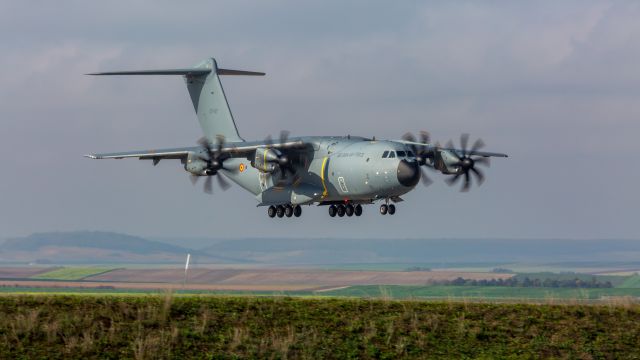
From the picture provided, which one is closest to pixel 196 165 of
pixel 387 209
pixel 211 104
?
pixel 211 104

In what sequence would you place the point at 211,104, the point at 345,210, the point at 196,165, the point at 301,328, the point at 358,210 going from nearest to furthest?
the point at 301,328 < the point at 196,165 < the point at 358,210 < the point at 345,210 < the point at 211,104

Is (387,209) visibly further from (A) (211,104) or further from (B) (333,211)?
(A) (211,104)

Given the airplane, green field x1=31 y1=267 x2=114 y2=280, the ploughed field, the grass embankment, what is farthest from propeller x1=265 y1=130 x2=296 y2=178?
green field x1=31 y1=267 x2=114 y2=280

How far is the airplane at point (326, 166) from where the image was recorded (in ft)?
160

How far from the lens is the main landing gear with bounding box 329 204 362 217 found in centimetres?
5331

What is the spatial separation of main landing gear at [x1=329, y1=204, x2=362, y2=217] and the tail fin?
836cm

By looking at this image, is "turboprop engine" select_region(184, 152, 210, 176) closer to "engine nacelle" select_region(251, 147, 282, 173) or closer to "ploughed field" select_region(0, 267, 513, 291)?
"engine nacelle" select_region(251, 147, 282, 173)

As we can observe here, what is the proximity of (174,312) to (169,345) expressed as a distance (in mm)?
1978

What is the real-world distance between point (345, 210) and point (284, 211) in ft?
10.6

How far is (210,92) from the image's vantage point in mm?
60938

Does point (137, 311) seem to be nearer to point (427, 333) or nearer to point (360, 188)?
point (427, 333)

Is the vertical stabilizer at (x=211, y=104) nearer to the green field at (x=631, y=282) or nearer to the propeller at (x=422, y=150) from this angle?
the propeller at (x=422, y=150)

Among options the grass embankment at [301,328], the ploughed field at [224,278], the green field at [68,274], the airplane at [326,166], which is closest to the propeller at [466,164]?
the airplane at [326,166]

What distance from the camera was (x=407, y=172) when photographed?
4728 cm
